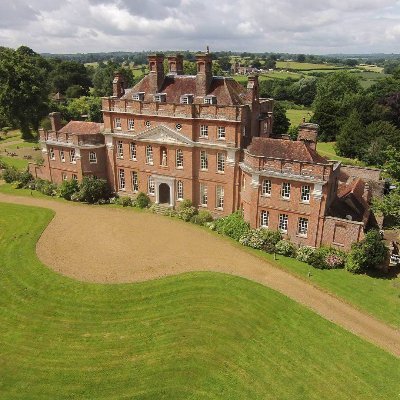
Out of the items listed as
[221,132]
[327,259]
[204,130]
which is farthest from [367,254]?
[204,130]

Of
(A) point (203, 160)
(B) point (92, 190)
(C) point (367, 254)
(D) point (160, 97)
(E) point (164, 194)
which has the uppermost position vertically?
(D) point (160, 97)

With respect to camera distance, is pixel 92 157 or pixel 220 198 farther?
pixel 92 157

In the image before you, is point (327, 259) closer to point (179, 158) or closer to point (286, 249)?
point (286, 249)

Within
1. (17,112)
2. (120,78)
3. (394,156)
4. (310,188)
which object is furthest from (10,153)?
(394,156)

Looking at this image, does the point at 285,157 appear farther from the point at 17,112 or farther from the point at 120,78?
the point at 17,112

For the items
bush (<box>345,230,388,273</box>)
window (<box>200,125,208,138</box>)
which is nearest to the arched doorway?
window (<box>200,125,208,138</box>)

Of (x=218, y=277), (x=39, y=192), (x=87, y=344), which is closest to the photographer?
(x=87, y=344)
